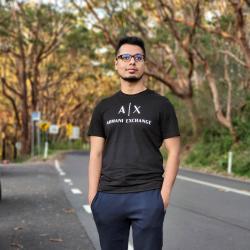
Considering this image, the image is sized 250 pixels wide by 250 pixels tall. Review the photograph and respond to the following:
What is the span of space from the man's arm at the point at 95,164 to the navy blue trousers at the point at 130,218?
0.19 feet

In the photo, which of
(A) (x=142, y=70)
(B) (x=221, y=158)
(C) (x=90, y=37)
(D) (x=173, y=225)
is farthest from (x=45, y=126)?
(A) (x=142, y=70)

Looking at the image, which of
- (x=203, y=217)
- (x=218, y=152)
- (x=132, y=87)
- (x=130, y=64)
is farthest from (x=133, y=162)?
(x=218, y=152)

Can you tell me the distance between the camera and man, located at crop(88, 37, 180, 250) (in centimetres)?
364

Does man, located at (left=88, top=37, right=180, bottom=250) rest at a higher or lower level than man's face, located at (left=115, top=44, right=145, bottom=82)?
lower

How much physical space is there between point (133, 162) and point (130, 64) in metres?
0.63

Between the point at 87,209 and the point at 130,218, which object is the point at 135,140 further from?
the point at 87,209

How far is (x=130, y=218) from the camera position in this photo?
12.2 feet

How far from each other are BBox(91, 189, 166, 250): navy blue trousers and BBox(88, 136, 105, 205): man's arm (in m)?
0.06

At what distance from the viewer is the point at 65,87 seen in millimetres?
60031

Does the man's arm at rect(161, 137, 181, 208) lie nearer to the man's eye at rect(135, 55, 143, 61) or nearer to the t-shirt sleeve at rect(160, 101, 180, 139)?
the t-shirt sleeve at rect(160, 101, 180, 139)

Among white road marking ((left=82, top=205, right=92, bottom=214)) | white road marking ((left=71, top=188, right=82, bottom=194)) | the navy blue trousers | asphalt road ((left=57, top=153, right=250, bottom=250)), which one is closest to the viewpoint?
the navy blue trousers

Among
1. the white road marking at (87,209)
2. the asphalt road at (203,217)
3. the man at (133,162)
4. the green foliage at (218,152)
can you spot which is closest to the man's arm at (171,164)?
the man at (133,162)

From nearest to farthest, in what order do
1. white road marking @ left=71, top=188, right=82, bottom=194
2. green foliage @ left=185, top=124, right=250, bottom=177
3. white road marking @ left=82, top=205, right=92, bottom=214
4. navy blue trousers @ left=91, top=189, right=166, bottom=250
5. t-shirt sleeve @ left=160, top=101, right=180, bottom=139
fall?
navy blue trousers @ left=91, top=189, right=166, bottom=250 → t-shirt sleeve @ left=160, top=101, right=180, bottom=139 → white road marking @ left=82, top=205, right=92, bottom=214 → white road marking @ left=71, top=188, right=82, bottom=194 → green foliage @ left=185, top=124, right=250, bottom=177

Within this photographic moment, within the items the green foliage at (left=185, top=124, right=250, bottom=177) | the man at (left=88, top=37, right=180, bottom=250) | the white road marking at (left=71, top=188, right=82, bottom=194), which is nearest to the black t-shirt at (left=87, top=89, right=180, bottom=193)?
the man at (left=88, top=37, right=180, bottom=250)
